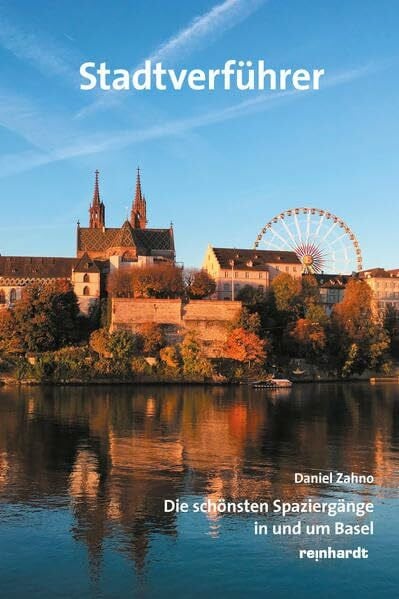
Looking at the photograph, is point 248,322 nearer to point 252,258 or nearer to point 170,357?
point 170,357

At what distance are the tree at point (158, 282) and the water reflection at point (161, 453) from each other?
20.3 meters

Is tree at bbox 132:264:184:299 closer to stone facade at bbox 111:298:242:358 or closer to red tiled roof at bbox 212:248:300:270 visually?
stone facade at bbox 111:298:242:358

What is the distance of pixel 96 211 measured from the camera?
93000mm

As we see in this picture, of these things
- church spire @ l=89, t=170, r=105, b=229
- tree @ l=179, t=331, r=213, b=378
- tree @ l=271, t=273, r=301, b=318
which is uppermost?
church spire @ l=89, t=170, r=105, b=229

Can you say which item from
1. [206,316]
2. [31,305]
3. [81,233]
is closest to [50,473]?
[31,305]

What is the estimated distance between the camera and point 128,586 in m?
12.1

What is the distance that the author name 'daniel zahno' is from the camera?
19094 millimetres

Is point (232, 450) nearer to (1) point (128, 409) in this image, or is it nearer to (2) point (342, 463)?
(2) point (342, 463)

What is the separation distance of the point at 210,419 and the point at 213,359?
85.6 ft

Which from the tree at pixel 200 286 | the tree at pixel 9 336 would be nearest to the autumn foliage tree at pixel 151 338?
the tree at pixel 200 286

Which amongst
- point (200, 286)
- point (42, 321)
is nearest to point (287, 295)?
point (200, 286)

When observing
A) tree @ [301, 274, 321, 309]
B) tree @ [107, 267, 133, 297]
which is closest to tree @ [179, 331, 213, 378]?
tree @ [107, 267, 133, 297]

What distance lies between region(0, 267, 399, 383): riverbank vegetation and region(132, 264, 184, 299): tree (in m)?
0.09

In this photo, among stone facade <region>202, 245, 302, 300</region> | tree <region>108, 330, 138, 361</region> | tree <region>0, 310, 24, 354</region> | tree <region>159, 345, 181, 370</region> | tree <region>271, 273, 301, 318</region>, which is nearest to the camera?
tree <region>108, 330, 138, 361</region>
